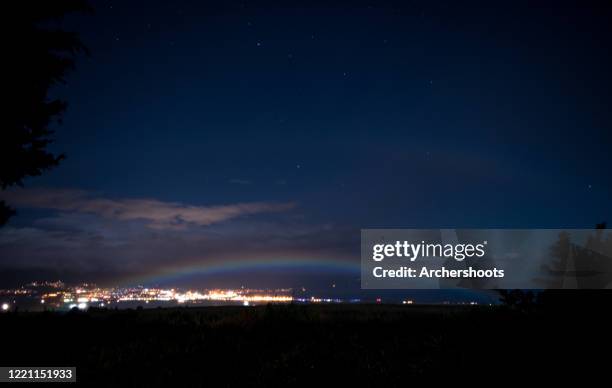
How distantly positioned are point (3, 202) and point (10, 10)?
4547 mm

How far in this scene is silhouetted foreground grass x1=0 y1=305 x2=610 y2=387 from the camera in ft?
14.7

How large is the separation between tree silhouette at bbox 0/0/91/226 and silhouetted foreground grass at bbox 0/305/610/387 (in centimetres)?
386

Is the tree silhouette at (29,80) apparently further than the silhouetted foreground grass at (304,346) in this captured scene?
Yes

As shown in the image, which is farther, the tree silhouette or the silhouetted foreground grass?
the tree silhouette

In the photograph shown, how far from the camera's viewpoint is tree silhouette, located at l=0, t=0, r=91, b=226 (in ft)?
33.5

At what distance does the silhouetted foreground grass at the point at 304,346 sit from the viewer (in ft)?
14.7

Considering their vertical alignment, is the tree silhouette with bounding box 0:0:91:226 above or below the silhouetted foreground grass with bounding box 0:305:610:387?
above

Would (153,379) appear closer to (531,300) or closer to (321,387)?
(321,387)

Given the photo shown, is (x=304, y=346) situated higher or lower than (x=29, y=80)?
lower

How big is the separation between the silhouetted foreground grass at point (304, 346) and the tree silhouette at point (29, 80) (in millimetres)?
3864

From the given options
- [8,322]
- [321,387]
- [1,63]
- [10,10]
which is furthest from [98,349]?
[10,10]

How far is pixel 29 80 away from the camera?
10562 mm

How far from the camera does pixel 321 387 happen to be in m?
6.25

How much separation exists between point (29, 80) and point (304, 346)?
9.17 metres
